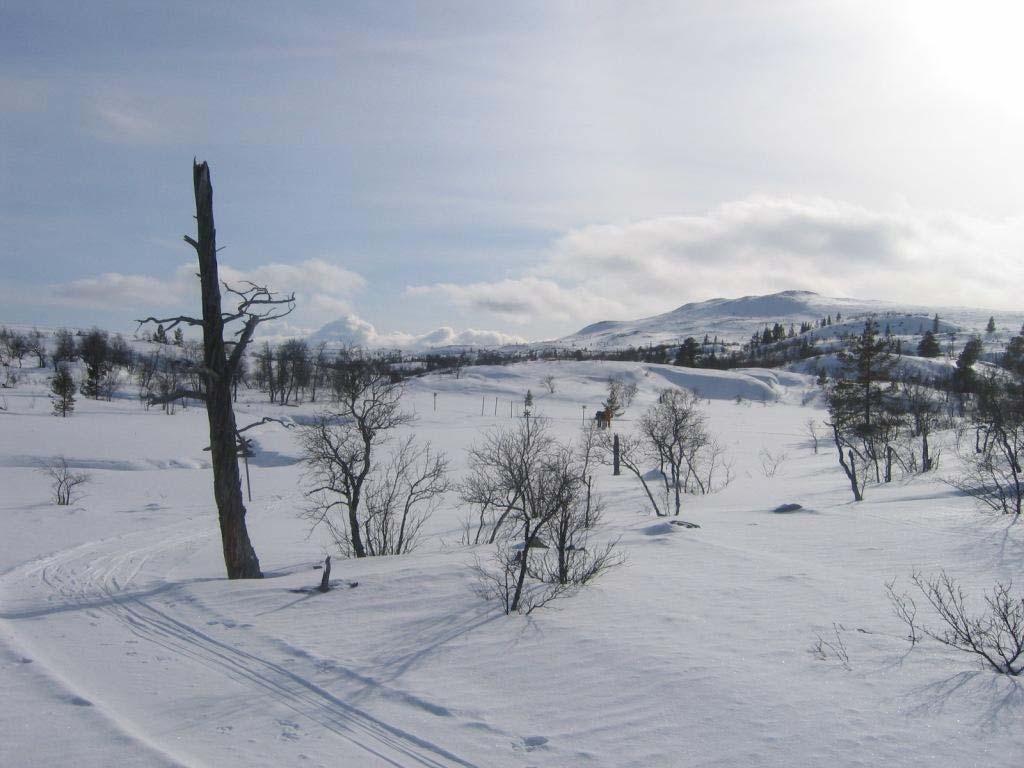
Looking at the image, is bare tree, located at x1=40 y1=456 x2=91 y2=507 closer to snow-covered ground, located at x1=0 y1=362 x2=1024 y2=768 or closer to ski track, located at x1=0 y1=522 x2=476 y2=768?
snow-covered ground, located at x1=0 y1=362 x2=1024 y2=768

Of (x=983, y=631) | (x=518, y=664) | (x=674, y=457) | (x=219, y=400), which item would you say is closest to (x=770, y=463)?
(x=674, y=457)

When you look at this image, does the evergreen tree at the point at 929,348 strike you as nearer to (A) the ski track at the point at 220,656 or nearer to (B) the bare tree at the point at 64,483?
(B) the bare tree at the point at 64,483

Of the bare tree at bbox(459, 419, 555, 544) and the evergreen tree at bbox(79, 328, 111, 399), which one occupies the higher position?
the evergreen tree at bbox(79, 328, 111, 399)

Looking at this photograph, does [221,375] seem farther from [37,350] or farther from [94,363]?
[37,350]

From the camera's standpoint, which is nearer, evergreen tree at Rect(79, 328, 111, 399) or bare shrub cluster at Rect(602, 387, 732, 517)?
bare shrub cluster at Rect(602, 387, 732, 517)

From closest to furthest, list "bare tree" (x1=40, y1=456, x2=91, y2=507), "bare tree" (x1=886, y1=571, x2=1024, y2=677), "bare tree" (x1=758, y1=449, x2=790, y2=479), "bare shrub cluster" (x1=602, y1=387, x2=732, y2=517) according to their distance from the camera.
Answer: "bare tree" (x1=886, y1=571, x2=1024, y2=677)
"bare tree" (x1=40, y1=456, x2=91, y2=507)
"bare shrub cluster" (x1=602, y1=387, x2=732, y2=517)
"bare tree" (x1=758, y1=449, x2=790, y2=479)

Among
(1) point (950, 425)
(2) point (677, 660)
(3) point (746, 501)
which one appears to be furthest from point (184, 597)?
(1) point (950, 425)

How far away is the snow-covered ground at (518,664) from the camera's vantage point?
5.03 m

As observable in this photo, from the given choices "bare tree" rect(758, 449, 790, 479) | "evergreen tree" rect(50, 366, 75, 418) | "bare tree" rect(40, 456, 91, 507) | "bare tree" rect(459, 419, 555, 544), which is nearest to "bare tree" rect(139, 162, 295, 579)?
"bare tree" rect(459, 419, 555, 544)

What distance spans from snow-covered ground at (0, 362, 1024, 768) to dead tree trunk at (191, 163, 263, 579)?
1.10m

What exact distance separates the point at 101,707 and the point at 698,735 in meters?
5.23

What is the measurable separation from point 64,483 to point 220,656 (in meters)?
28.6

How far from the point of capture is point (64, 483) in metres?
29.5

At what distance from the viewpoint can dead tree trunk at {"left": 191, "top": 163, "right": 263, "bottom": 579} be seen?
35.0ft
